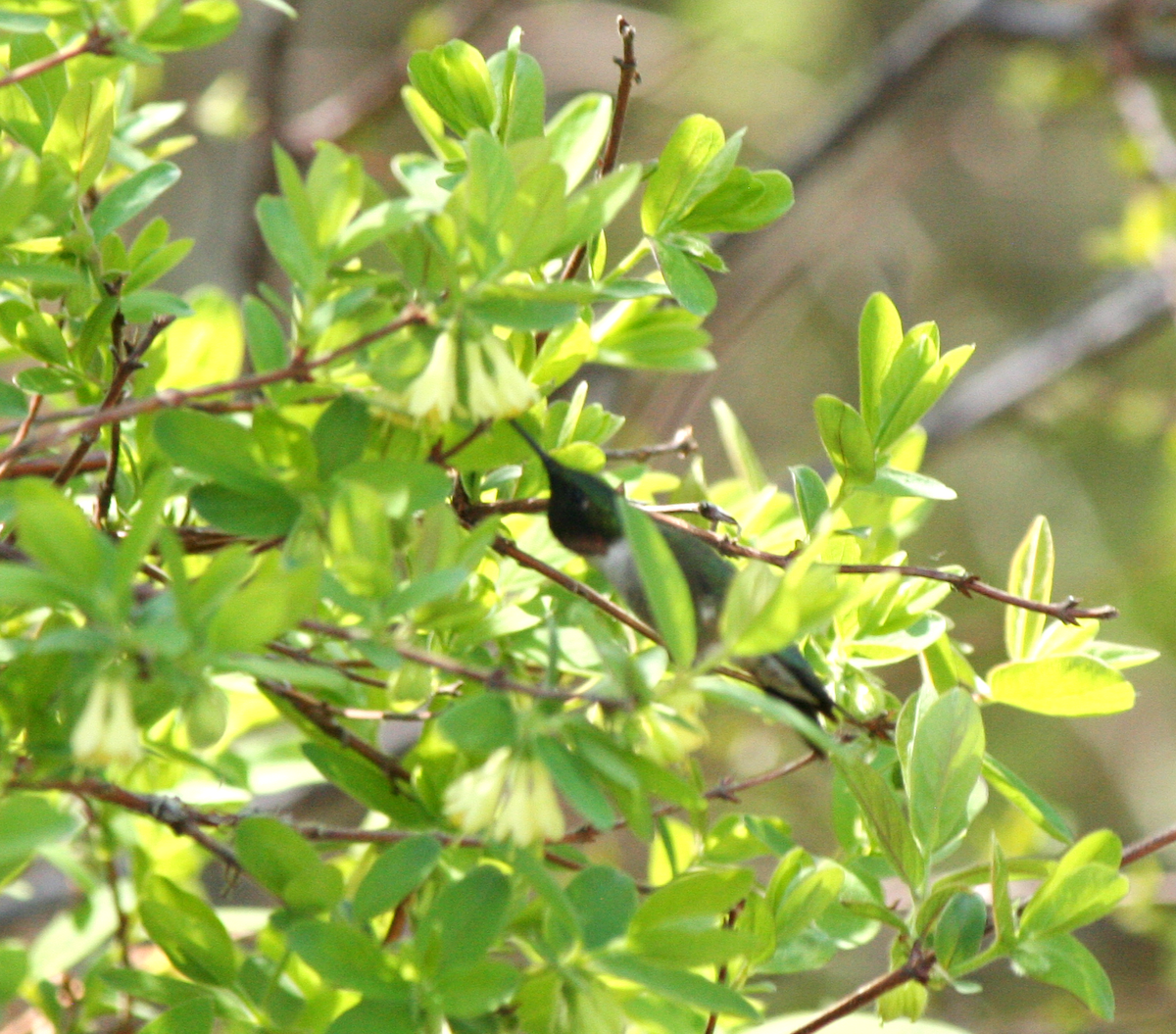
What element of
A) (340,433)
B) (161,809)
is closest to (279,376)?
(340,433)

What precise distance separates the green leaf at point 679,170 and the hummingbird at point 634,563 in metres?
0.14

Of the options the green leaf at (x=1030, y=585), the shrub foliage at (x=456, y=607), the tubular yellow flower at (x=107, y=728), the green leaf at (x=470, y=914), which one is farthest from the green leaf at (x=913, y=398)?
the tubular yellow flower at (x=107, y=728)

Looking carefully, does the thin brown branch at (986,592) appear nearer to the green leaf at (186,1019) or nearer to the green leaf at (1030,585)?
the green leaf at (1030,585)

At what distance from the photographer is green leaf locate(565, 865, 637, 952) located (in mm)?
556

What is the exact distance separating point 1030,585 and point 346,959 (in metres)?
0.45

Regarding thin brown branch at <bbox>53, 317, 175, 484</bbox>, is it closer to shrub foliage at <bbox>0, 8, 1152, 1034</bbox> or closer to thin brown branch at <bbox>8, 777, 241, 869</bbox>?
shrub foliage at <bbox>0, 8, 1152, 1034</bbox>

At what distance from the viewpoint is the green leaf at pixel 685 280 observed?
646 mm

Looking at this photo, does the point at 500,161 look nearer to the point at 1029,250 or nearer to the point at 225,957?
the point at 225,957

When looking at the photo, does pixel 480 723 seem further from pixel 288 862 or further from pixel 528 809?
pixel 288 862

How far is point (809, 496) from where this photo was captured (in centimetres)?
69

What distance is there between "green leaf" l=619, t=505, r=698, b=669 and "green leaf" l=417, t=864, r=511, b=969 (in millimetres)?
147

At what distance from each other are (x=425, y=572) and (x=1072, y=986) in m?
0.39

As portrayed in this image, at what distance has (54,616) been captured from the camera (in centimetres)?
61

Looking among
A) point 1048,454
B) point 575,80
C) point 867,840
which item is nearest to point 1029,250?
point 1048,454
